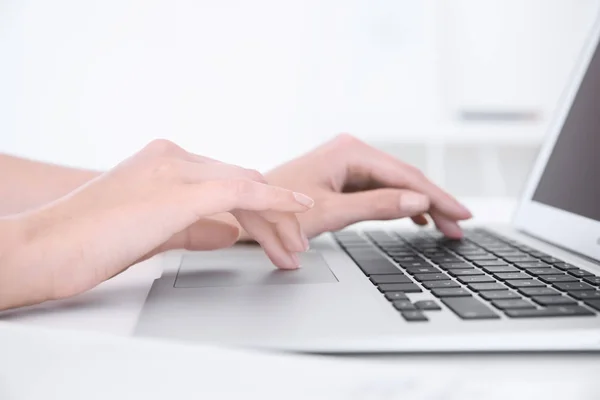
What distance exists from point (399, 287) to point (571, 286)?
4.6 inches

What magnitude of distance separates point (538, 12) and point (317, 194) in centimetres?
189

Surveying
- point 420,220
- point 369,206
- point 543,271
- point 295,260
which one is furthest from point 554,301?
point 420,220

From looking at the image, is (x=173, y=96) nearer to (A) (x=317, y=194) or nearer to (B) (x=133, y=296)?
(A) (x=317, y=194)

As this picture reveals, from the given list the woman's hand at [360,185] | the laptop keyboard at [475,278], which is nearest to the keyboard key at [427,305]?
the laptop keyboard at [475,278]

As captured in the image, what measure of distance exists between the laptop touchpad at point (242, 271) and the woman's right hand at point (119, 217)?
0.14 feet

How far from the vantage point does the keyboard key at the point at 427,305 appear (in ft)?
1.33

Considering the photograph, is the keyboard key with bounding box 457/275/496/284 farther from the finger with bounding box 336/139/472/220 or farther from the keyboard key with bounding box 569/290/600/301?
the finger with bounding box 336/139/472/220

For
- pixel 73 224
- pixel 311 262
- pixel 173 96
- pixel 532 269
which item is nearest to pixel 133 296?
pixel 73 224

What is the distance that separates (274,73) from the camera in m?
2.52

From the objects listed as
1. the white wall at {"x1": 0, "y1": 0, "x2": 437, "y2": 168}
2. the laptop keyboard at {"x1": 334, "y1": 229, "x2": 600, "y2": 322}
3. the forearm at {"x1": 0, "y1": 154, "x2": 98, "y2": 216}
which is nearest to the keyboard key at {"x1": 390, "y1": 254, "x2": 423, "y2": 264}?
the laptop keyboard at {"x1": 334, "y1": 229, "x2": 600, "y2": 322}

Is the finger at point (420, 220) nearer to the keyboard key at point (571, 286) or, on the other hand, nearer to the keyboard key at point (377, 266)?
the keyboard key at point (377, 266)

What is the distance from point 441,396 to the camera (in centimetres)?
30

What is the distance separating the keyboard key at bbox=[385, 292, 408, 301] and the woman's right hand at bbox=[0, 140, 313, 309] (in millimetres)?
105

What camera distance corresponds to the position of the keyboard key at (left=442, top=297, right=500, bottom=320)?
0.39 metres
